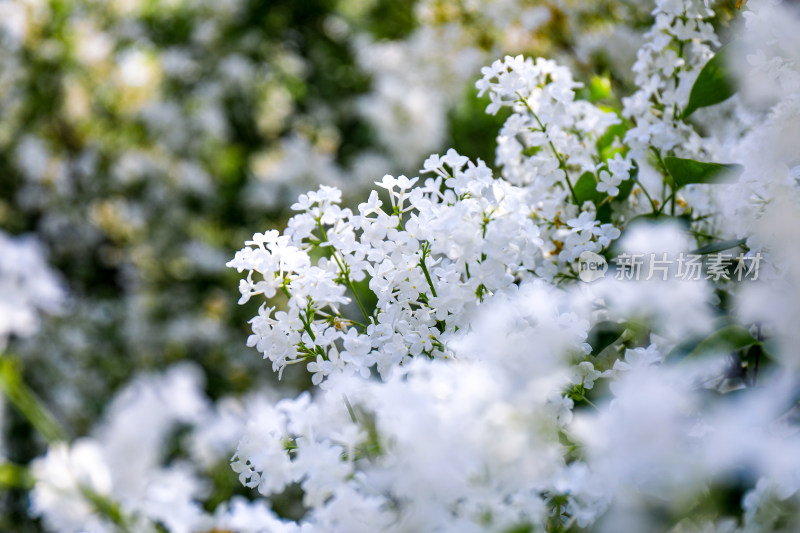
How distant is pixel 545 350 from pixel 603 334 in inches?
8.5

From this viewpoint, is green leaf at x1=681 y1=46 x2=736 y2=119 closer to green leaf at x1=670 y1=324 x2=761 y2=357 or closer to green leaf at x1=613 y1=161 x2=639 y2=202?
green leaf at x1=613 y1=161 x2=639 y2=202

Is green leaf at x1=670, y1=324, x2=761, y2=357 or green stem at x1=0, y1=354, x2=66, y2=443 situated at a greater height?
green leaf at x1=670, y1=324, x2=761, y2=357

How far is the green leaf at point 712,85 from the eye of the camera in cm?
57

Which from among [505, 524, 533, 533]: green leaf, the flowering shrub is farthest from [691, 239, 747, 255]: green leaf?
[505, 524, 533, 533]: green leaf

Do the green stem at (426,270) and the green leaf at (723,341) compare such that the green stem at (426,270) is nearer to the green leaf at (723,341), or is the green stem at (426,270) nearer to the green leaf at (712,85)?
the green leaf at (723,341)

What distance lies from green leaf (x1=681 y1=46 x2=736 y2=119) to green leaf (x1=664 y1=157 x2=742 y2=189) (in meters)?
0.07

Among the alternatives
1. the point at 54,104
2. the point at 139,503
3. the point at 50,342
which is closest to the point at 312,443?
the point at 139,503

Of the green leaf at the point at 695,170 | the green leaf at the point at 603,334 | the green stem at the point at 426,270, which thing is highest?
the green leaf at the point at 695,170

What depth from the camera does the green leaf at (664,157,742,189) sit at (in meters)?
0.52

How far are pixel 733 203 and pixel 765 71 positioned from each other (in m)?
0.09

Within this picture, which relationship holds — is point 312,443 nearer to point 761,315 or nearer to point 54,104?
point 761,315

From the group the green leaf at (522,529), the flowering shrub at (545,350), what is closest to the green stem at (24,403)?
the flowering shrub at (545,350)

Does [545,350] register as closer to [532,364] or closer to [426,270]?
[532,364]

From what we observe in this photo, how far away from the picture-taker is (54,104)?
214cm
